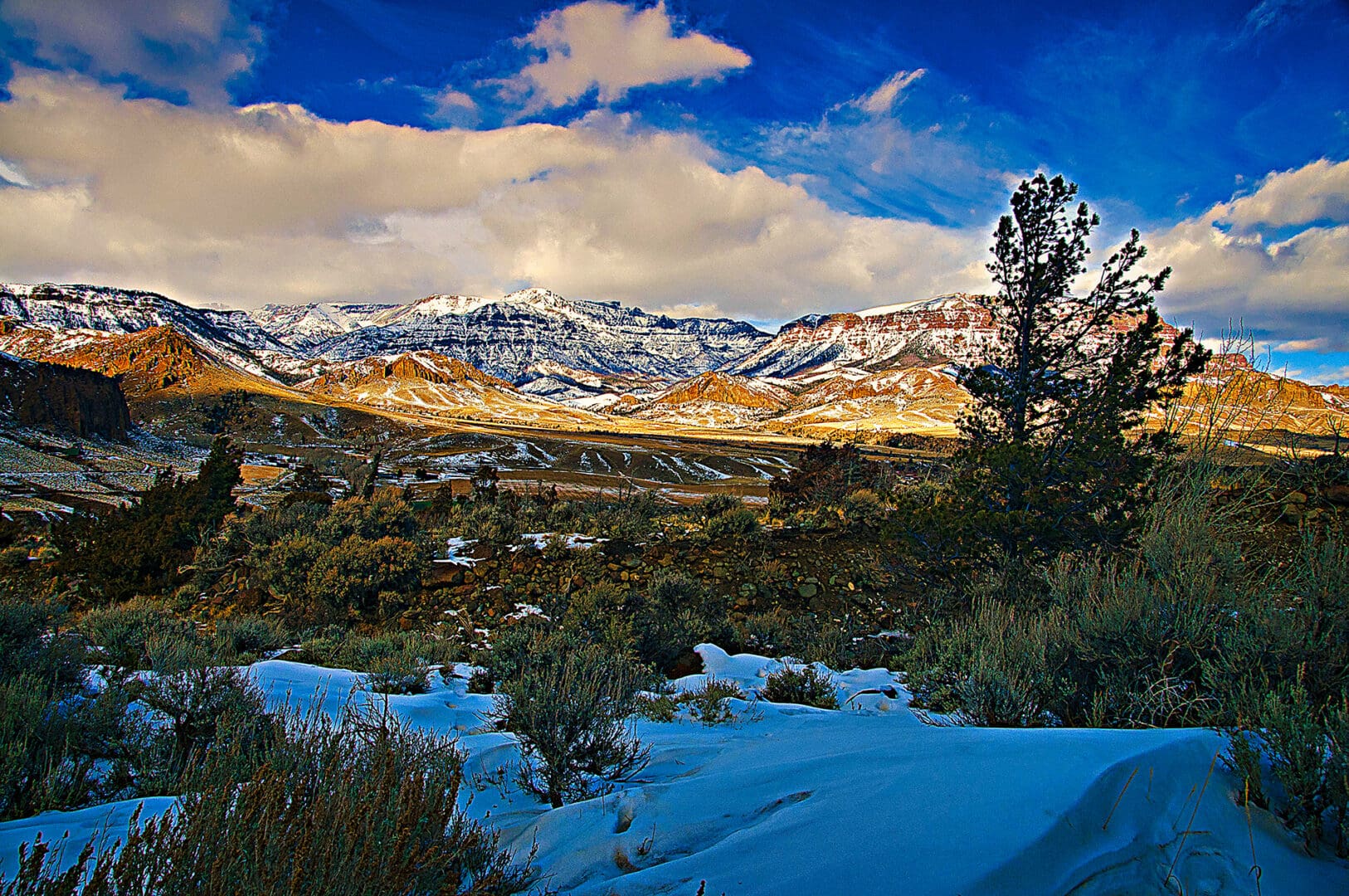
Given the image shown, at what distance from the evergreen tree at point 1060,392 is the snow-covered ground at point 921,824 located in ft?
18.9

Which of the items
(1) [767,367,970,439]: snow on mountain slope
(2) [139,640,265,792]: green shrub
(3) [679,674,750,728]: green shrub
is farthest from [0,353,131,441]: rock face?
(1) [767,367,970,439]: snow on mountain slope

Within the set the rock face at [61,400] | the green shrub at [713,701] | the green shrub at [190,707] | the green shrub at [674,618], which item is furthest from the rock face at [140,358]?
the green shrub at [713,701]

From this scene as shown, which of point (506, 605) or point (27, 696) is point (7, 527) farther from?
point (27, 696)

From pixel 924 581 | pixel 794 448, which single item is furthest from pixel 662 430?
pixel 924 581

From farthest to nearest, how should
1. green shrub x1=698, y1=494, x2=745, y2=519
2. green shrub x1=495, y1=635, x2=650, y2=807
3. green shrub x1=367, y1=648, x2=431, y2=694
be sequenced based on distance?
green shrub x1=698, y1=494, x2=745, y2=519
green shrub x1=367, y1=648, x2=431, y2=694
green shrub x1=495, y1=635, x2=650, y2=807

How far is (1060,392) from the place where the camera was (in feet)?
31.5

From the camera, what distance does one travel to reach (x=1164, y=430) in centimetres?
715

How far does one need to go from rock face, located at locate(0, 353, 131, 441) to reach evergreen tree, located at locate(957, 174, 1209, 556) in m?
59.2

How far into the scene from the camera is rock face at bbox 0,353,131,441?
4422cm

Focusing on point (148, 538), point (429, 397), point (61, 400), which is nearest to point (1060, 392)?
point (148, 538)

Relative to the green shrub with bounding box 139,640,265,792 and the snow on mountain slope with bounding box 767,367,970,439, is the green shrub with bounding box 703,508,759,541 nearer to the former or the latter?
the green shrub with bounding box 139,640,265,792

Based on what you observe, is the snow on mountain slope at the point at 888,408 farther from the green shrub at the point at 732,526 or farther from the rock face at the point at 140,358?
the rock face at the point at 140,358

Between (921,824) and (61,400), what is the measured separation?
219 feet

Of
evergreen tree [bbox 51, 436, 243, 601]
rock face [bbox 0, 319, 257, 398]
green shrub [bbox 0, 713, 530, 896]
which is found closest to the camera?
Answer: green shrub [bbox 0, 713, 530, 896]
